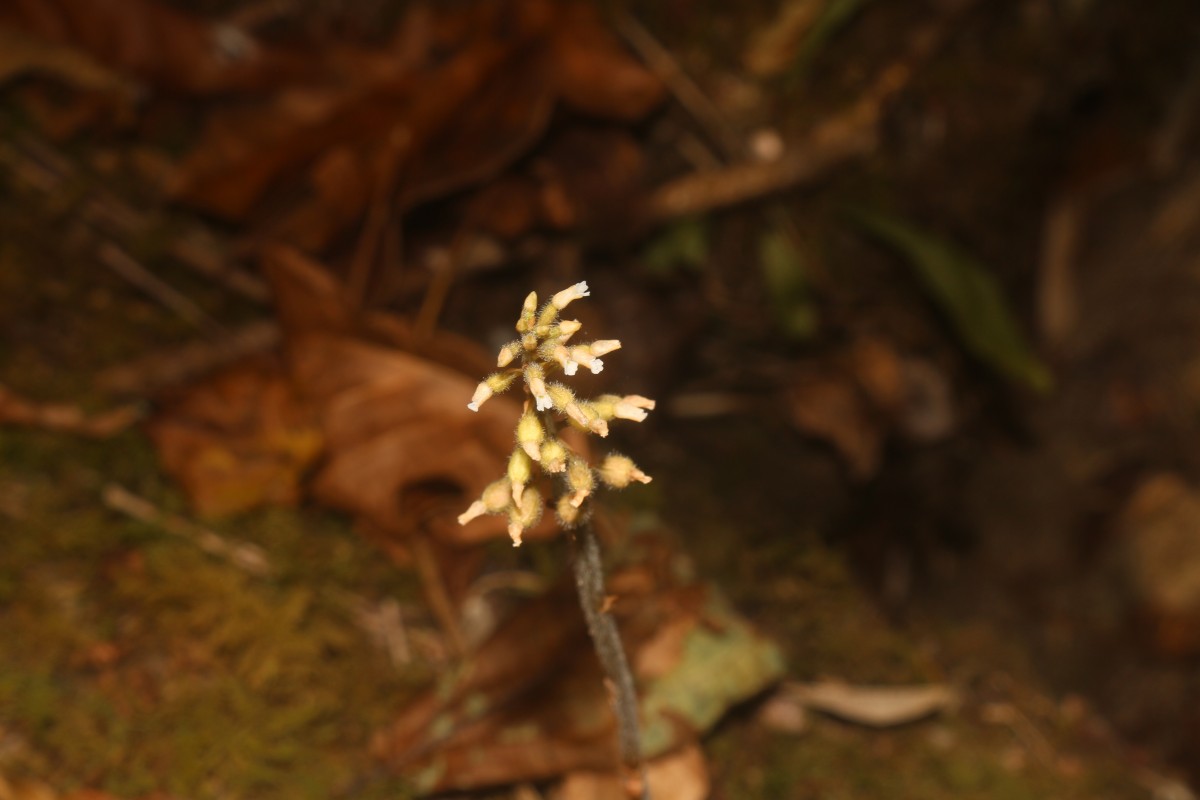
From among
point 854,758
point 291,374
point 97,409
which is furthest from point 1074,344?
point 97,409

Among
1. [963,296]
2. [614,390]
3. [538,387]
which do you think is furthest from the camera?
[963,296]

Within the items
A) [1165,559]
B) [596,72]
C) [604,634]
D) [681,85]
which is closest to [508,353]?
[604,634]

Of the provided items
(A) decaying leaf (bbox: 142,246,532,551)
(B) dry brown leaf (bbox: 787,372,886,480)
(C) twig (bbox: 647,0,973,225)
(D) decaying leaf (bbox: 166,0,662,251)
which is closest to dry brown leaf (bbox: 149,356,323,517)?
(A) decaying leaf (bbox: 142,246,532,551)

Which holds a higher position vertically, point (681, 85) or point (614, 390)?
point (681, 85)

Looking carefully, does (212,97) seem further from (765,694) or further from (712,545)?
(765,694)

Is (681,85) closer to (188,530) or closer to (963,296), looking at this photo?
(963,296)

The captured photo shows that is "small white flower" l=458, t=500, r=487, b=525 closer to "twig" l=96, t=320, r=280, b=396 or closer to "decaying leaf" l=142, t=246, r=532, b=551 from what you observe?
"decaying leaf" l=142, t=246, r=532, b=551
